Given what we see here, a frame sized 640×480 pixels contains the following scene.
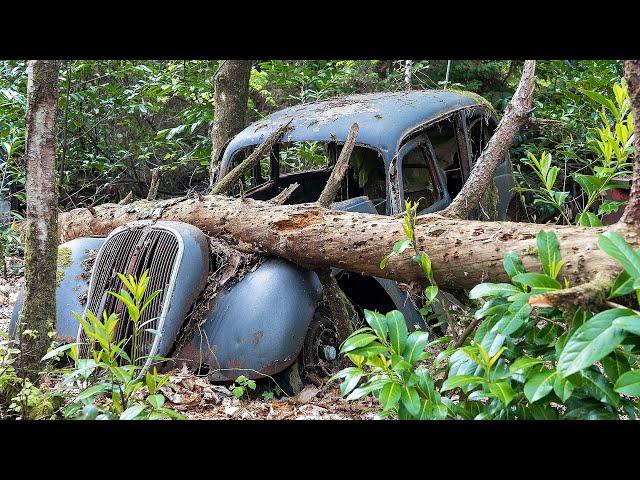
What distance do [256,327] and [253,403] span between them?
0.40 meters

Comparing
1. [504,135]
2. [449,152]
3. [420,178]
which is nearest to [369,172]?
[420,178]

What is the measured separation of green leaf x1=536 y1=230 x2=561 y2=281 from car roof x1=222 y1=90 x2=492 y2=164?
7.30ft

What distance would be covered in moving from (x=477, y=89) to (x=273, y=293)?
20.9 ft

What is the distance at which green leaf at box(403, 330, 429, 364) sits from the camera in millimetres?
2287

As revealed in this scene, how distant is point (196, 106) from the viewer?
8859 mm

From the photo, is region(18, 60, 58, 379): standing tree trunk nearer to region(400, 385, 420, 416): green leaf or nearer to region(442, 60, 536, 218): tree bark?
region(400, 385, 420, 416): green leaf

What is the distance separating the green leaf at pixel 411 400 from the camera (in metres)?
2.12

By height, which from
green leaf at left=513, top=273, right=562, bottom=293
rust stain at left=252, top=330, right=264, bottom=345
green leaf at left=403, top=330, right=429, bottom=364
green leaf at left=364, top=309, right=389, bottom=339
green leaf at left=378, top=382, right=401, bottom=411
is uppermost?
green leaf at left=513, top=273, right=562, bottom=293

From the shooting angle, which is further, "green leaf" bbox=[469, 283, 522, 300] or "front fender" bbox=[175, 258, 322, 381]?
"front fender" bbox=[175, 258, 322, 381]

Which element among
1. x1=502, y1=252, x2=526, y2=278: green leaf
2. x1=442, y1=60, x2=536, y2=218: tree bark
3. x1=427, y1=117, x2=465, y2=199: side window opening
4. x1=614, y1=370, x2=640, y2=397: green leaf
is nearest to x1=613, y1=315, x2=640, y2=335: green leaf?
x1=614, y1=370, x2=640, y2=397: green leaf

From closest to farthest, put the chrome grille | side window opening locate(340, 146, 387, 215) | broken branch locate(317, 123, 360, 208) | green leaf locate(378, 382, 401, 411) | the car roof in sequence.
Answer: green leaf locate(378, 382, 401, 411) → the chrome grille → broken branch locate(317, 123, 360, 208) → the car roof → side window opening locate(340, 146, 387, 215)

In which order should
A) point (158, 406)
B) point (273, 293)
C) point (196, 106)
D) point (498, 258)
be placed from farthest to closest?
point (196, 106) → point (273, 293) → point (498, 258) → point (158, 406)

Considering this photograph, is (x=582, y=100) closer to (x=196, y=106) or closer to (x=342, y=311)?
(x=196, y=106)
